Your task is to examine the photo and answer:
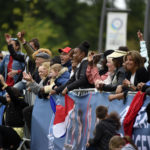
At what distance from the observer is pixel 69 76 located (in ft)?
38.0

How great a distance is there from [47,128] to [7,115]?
131 cm

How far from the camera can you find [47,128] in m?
→ 11.4

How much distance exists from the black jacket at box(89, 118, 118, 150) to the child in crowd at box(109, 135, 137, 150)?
1.09 feet

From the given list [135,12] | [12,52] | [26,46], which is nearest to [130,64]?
[26,46]

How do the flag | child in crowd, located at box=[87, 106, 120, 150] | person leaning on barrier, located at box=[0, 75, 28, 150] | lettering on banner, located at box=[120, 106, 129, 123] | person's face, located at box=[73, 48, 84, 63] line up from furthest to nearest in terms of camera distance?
person leaning on barrier, located at box=[0, 75, 28, 150] < person's face, located at box=[73, 48, 84, 63] < the flag < lettering on banner, located at box=[120, 106, 129, 123] < child in crowd, located at box=[87, 106, 120, 150]

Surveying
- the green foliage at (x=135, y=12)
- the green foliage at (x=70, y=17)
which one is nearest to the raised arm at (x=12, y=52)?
the green foliage at (x=70, y=17)

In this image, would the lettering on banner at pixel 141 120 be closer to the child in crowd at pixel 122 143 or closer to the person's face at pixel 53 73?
the child in crowd at pixel 122 143

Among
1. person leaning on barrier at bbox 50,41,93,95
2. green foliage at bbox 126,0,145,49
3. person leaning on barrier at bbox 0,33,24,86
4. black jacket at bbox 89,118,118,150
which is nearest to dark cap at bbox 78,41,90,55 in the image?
person leaning on barrier at bbox 50,41,93,95

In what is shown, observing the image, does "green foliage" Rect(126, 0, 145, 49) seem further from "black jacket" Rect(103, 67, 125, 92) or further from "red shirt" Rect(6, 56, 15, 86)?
"black jacket" Rect(103, 67, 125, 92)

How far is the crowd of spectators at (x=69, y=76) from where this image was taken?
350 inches

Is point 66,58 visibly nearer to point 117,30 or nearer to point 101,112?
point 101,112

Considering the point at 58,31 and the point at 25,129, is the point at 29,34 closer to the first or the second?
the point at 25,129

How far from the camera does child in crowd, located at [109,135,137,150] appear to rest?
8117 mm

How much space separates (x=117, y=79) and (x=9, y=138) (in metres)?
2.69
